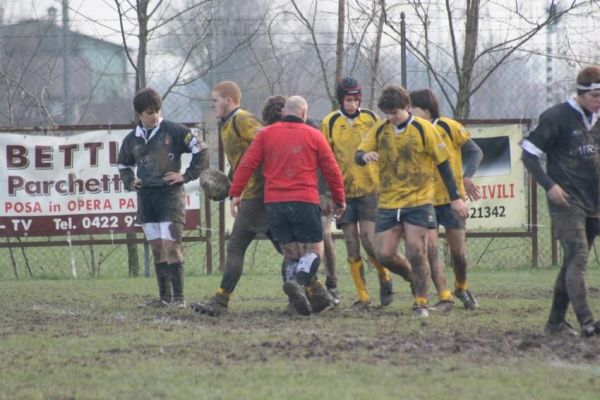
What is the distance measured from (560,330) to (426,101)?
2.70 m

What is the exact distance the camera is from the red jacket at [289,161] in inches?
363

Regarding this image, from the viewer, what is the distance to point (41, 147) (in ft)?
47.5

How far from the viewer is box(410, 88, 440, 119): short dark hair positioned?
9852 mm

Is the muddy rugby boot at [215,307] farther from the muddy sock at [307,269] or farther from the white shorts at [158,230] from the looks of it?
the white shorts at [158,230]

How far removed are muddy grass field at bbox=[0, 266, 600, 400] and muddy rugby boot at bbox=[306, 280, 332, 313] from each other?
144mm

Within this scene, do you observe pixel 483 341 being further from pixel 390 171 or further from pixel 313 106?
pixel 313 106

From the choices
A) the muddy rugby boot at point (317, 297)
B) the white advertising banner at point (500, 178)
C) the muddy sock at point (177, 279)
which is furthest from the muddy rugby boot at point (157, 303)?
the white advertising banner at point (500, 178)

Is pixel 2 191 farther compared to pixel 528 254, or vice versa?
pixel 528 254

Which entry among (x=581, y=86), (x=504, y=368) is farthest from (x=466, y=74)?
(x=504, y=368)

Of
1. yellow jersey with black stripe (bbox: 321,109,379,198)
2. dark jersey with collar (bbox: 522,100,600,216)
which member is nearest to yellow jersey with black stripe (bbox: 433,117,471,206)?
yellow jersey with black stripe (bbox: 321,109,379,198)

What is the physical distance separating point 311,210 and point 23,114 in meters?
9.68

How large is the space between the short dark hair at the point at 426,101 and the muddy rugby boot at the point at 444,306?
157cm

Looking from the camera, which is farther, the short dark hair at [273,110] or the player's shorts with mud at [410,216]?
the short dark hair at [273,110]

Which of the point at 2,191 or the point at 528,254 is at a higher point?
the point at 2,191
